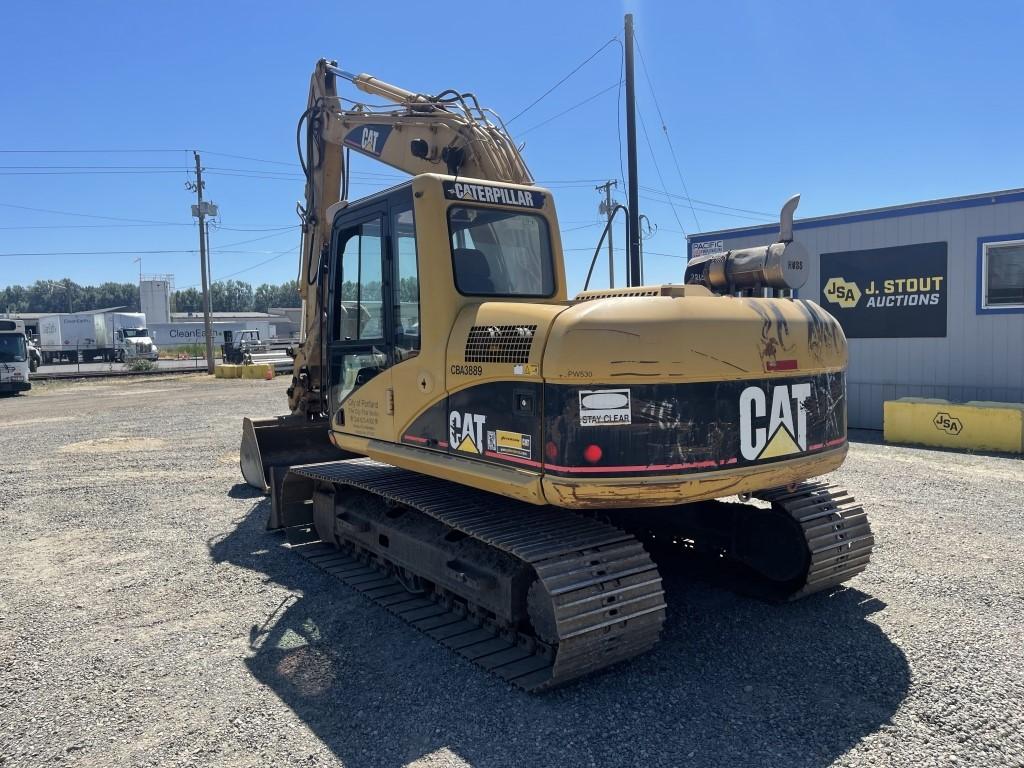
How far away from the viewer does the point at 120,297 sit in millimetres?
130000

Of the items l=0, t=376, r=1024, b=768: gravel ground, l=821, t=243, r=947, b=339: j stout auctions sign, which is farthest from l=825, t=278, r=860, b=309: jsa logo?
l=0, t=376, r=1024, b=768: gravel ground

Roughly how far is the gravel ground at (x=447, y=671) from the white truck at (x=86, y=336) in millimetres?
47868

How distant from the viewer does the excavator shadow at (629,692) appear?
359 centimetres

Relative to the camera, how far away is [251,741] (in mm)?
3711

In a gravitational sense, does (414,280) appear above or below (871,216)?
below

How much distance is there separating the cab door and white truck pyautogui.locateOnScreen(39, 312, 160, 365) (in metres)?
48.3

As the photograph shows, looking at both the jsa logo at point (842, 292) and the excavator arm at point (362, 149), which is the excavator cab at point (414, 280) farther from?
the jsa logo at point (842, 292)

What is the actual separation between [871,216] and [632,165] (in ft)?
14.3

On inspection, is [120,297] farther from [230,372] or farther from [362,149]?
[362,149]

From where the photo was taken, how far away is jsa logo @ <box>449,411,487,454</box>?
14.5ft

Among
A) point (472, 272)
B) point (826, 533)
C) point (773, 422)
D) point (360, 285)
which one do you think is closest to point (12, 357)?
point (360, 285)

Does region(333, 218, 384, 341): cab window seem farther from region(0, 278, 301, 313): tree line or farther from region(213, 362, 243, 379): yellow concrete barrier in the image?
region(0, 278, 301, 313): tree line

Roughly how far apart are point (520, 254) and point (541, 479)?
6.33 feet

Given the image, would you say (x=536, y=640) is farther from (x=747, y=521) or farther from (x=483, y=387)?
(x=747, y=521)
